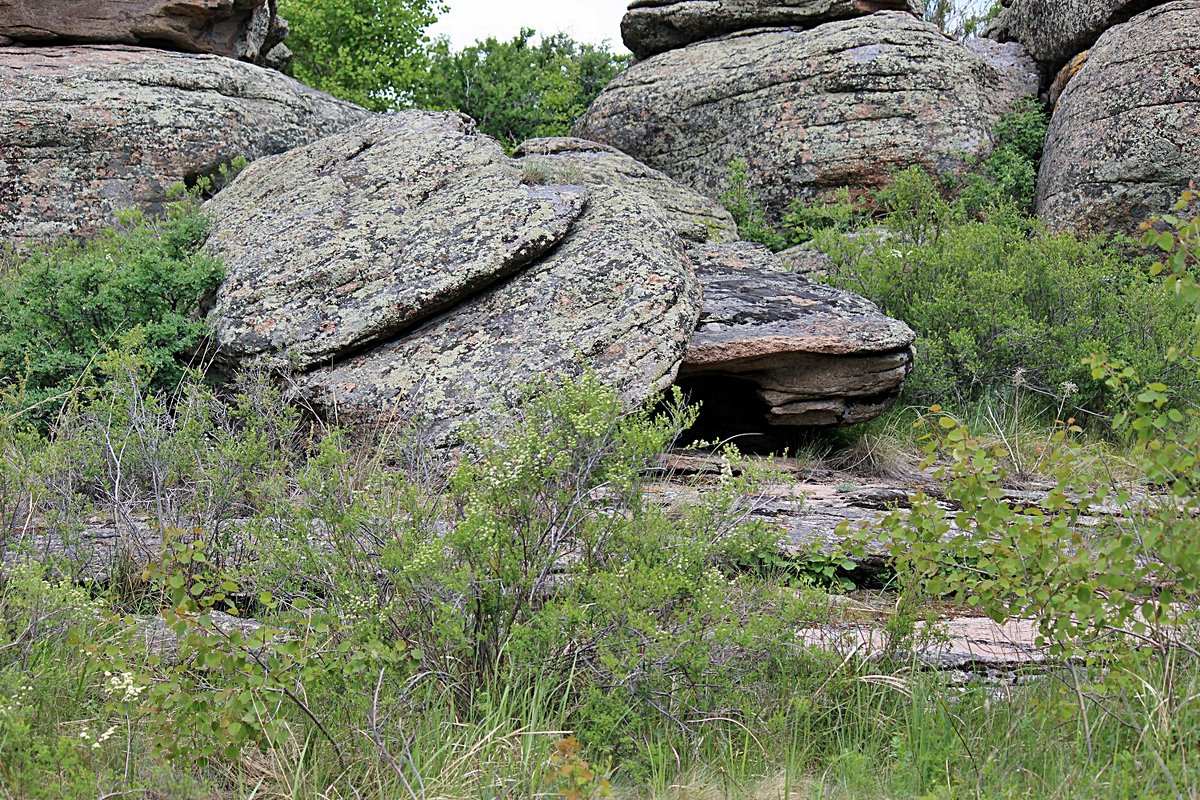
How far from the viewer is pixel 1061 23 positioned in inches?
471

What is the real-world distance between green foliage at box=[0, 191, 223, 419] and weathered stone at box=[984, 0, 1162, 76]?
951 cm

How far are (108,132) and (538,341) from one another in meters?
5.42

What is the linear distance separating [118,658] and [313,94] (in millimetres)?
9015

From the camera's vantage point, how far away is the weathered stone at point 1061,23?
11320 mm

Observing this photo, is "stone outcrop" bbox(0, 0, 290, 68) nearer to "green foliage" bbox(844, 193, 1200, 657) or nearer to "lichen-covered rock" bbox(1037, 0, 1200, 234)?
"lichen-covered rock" bbox(1037, 0, 1200, 234)

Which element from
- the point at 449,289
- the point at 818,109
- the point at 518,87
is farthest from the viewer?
the point at 518,87

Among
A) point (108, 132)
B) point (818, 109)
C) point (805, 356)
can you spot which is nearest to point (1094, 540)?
point (805, 356)

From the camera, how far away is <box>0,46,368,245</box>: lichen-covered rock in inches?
364

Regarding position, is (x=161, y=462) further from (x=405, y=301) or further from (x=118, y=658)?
(x=118, y=658)

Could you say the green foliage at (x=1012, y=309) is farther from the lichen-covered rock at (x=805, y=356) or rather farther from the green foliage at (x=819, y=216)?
the green foliage at (x=819, y=216)

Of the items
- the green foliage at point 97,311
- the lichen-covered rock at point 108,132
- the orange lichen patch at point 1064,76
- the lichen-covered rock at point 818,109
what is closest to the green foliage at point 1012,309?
the lichen-covered rock at point 818,109

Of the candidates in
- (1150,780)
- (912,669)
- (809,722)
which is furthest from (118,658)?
(1150,780)

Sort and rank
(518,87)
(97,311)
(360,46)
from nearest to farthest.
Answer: (97,311) → (518,87) → (360,46)

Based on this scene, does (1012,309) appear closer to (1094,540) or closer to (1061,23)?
(1094,540)
